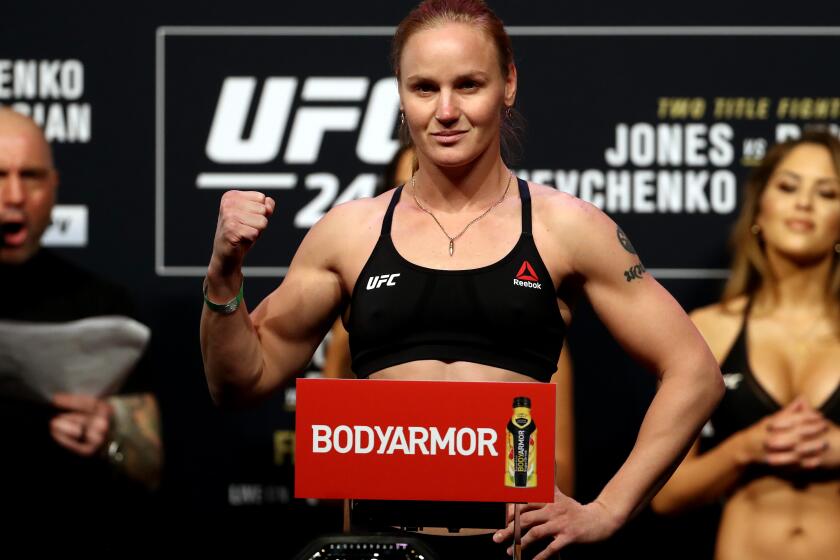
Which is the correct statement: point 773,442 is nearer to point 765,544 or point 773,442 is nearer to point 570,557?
point 765,544

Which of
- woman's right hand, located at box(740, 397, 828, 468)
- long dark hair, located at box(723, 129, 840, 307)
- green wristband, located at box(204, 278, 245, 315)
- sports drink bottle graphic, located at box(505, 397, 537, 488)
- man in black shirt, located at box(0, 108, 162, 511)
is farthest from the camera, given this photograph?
long dark hair, located at box(723, 129, 840, 307)

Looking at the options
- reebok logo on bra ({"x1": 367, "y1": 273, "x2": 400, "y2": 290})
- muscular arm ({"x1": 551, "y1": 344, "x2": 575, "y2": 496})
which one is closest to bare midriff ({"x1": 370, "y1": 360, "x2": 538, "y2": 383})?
reebok logo on bra ({"x1": 367, "y1": 273, "x2": 400, "y2": 290})

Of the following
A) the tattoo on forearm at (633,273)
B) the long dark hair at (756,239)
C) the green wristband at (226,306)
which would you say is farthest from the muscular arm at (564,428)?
the green wristband at (226,306)

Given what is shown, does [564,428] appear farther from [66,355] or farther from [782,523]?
[66,355]

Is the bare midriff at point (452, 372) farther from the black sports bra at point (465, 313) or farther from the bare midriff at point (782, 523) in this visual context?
the bare midriff at point (782, 523)

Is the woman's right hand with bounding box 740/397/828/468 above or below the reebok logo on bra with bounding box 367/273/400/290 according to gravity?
below

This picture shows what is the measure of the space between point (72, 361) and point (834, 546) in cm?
187

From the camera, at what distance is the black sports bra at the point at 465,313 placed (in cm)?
194

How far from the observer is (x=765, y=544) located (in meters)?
2.97

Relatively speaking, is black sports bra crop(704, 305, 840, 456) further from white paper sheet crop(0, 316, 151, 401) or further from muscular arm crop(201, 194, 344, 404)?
white paper sheet crop(0, 316, 151, 401)

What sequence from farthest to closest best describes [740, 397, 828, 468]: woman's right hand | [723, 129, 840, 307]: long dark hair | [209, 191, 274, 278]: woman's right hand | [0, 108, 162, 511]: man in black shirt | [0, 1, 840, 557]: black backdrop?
1. [0, 1, 840, 557]: black backdrop
2. [723, 129, 840, 307]: long dark hair
3. [0, 108, 162, 511]: man in black shirt
4. [740, 397, 828, 468]: woman's right hand
5. [209, 191, 274, 278]: woman's right hand

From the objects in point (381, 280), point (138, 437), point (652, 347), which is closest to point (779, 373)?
point (652, 347)

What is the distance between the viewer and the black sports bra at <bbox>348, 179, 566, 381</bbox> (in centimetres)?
194

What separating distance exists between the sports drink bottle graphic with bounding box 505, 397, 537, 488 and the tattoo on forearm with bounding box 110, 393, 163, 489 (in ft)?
5.79
